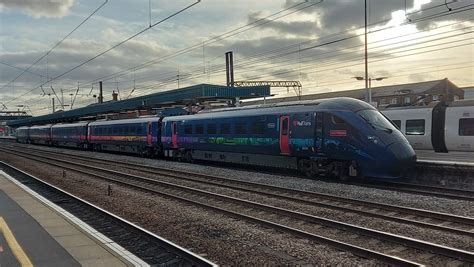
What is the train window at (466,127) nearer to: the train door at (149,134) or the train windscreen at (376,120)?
the train windscreen at (376,120)

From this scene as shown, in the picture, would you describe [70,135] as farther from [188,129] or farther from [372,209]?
[372,209]

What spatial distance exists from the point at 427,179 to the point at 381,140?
3.07 metres

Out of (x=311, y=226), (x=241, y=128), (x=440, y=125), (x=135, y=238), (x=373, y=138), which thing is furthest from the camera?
(x=241, y=128)

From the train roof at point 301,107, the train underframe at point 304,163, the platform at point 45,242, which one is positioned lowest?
the platform at point 45,242

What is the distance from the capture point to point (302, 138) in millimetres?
18141

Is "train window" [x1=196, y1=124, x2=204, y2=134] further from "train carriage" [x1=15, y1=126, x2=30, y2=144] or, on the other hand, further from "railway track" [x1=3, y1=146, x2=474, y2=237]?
"train carriage" [x1=15, y1=126, x2=30, y2=144]

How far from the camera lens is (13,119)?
132 metres

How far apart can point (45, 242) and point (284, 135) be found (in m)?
12.6

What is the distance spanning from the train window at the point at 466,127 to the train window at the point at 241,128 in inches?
384

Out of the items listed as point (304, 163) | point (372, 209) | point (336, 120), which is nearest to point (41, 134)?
point (304, 163)

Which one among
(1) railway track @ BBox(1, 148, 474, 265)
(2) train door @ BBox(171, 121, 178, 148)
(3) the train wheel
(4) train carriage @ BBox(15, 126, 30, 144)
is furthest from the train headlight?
(4) train carriage @ BBox(15, 126, 30, 144)

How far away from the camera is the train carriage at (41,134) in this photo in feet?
215

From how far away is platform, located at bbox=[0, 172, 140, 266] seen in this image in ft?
22.3

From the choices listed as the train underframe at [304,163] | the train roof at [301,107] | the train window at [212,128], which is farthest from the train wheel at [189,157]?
the train window at [212,128]
